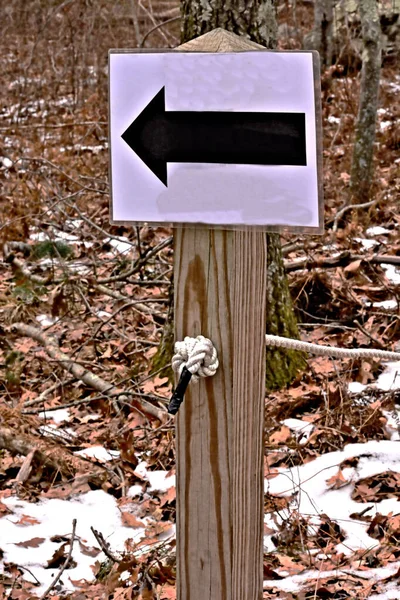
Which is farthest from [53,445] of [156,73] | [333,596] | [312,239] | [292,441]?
[312,239]

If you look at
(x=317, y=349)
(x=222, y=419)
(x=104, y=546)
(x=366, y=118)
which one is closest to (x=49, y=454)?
(x=104, y=546)

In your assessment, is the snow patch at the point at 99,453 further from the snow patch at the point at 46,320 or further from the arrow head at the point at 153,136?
the arrow head at the point at 153,136

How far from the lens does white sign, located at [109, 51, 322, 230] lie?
154 cm

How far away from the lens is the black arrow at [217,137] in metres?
1.56

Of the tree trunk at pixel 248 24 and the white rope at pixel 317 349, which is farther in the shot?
the tree trunk at pixel 248 24

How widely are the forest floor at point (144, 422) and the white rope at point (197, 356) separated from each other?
46.5 inches

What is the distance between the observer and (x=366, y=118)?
703 centimetres

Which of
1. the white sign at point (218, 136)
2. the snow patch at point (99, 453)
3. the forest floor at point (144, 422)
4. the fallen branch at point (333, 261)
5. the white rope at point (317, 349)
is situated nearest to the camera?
the white sign at point (218, 136)

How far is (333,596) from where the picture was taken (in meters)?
2.58

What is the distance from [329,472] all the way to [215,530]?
5.56 feet

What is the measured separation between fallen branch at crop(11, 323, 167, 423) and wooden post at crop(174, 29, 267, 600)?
2094 mm

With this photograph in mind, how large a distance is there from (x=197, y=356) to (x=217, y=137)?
0.48 m

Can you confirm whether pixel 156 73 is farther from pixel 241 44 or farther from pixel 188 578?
pixel 188 578

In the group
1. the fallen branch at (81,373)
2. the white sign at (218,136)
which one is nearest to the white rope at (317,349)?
the white sign at (218,136)
